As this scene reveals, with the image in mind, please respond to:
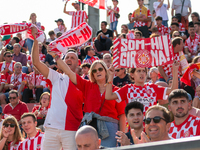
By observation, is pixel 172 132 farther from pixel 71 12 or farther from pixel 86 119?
pixel 71 12

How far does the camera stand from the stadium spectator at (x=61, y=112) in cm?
401

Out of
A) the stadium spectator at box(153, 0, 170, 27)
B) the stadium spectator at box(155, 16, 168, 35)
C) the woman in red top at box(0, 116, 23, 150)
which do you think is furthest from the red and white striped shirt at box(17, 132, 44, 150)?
the stadium spectator at box(153, 0, 170, 27)

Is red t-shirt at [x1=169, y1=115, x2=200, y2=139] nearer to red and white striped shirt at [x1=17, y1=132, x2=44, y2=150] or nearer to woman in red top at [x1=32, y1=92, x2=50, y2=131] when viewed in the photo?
red and white striped shirt at [x1=17, y1=132, x2=44, y2=150]

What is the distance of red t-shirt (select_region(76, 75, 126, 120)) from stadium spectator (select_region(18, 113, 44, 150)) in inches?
42.8

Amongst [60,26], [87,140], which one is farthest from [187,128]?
[60,26]

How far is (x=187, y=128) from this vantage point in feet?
11.2

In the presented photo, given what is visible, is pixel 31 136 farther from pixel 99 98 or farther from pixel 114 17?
pixel 114 17

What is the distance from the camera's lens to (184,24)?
1231cm

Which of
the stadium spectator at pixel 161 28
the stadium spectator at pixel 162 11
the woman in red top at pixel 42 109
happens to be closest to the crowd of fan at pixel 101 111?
the woman in red top at pixel 42 109

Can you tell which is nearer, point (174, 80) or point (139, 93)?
point (139, 93)

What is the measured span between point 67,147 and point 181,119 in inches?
54.6

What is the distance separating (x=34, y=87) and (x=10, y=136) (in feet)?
12.6

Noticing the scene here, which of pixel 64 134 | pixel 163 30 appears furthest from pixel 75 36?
pixel 163 30

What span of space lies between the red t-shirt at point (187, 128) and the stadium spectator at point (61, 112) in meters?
1.21
